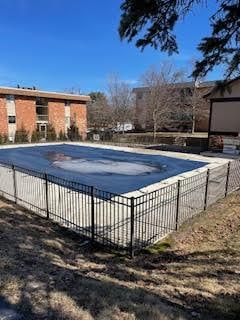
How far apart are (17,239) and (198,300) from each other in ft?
11.9

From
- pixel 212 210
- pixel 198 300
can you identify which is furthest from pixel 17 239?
pixel 212 210

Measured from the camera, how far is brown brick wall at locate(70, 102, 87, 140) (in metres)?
38.2

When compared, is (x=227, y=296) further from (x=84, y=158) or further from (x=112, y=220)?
(x=84, y=158)

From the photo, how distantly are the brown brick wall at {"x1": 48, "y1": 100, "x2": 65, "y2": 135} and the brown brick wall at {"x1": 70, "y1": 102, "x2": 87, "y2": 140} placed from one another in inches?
66.6

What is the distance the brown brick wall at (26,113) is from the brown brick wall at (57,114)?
2078 mm

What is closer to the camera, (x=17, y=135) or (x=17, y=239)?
(x=17, y=239)

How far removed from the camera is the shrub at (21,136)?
3197 centimetres

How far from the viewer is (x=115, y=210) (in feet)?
28.6

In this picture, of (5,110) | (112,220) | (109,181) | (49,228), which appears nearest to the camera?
(49,228)

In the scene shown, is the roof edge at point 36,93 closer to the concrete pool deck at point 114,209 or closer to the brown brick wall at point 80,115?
the brown brick wall at point 80,115

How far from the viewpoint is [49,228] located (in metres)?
7.21

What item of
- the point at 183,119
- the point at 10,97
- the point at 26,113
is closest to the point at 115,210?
the point at 10,97

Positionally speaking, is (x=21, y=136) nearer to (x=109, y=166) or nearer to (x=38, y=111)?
(x=38, y=111)

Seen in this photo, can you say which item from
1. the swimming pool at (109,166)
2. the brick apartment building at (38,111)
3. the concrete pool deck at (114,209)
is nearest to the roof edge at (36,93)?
the brick apartment building at (38,111)
